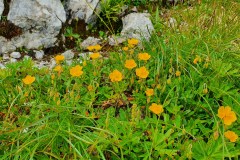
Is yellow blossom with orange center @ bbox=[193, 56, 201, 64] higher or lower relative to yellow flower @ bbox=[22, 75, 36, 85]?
lower

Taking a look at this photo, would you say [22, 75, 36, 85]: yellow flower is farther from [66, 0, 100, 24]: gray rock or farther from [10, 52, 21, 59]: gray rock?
[66, 0, 100, 24]: gray rock

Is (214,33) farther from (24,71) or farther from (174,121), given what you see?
(24,71)

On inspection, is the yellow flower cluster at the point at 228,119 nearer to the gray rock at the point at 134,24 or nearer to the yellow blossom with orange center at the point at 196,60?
the yellow blossom with orange center at the point at 196,60

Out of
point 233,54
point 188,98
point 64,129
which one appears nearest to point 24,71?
point 64,129

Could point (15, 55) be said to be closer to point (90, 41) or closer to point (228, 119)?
point (90, 41)

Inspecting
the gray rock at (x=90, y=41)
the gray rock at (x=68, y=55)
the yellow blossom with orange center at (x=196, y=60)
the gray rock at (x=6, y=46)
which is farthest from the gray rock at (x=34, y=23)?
the yellow blossom with orange center at (x=196, y=60)

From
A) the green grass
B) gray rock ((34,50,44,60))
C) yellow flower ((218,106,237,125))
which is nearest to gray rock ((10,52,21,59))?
gray rock ((34,50,44,60))
